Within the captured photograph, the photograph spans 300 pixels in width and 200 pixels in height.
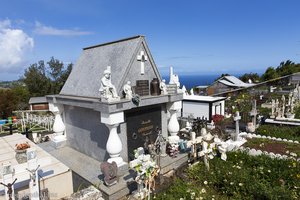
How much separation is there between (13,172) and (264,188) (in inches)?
267

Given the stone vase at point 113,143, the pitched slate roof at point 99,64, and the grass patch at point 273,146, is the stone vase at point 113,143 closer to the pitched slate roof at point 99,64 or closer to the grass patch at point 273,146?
the pitched slate roof at point 99,64

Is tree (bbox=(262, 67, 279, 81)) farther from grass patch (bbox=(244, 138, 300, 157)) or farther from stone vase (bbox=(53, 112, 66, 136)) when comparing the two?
stone vase (bbox=(53, 112, 66, 136))

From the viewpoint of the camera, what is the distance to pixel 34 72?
149 feet

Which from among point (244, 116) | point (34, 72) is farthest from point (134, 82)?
point (34, 72)

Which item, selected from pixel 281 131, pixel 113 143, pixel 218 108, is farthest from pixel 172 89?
pixel 218 108

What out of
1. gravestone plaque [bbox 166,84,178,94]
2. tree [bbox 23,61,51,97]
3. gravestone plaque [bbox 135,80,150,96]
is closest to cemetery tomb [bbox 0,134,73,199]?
gravestone plaque [bbox 135,80,150,96]

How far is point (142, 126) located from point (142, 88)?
1.74 m

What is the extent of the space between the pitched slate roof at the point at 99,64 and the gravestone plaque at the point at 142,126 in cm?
152

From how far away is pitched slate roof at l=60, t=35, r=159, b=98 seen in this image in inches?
Result: 323

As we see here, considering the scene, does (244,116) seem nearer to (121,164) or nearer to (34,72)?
(121,164)

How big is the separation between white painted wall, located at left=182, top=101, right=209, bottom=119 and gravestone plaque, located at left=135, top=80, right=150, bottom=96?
9.15m

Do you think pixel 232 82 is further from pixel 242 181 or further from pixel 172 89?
pixel 242 181

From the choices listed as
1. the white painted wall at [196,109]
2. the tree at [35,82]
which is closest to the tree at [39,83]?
the tree at [35,82]

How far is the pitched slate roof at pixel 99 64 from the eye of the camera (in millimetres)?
8203
